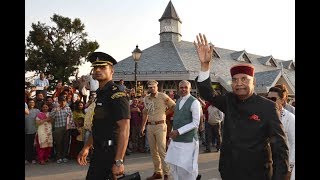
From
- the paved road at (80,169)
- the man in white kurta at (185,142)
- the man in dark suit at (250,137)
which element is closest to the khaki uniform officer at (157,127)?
the paved road at (80,169)

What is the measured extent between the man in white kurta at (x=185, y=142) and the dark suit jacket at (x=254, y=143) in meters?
2.82

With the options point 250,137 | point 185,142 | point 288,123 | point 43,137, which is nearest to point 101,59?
point 250,137

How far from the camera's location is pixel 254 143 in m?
3.54

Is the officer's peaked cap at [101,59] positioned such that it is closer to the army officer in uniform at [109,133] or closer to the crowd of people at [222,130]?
the crowd of people at [222,130]

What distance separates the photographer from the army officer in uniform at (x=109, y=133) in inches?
157

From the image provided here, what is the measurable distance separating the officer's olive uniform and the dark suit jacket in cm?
122

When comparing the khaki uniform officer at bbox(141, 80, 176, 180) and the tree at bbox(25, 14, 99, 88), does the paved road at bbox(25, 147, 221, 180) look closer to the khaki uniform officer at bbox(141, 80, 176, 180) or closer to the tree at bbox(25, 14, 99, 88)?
the khaki uniform officer at bbox(141, 80, 176, 180)

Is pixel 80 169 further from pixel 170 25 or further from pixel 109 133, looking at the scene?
pixel 170 25

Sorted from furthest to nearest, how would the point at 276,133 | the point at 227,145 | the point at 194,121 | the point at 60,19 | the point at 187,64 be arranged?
1. the point at 60,19
2. the point at 187,64
3. the point at 194,121
4. the point at 227,145
5. the point at 276,133

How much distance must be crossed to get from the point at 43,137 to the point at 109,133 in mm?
7446

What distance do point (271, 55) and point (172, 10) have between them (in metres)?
15.4
